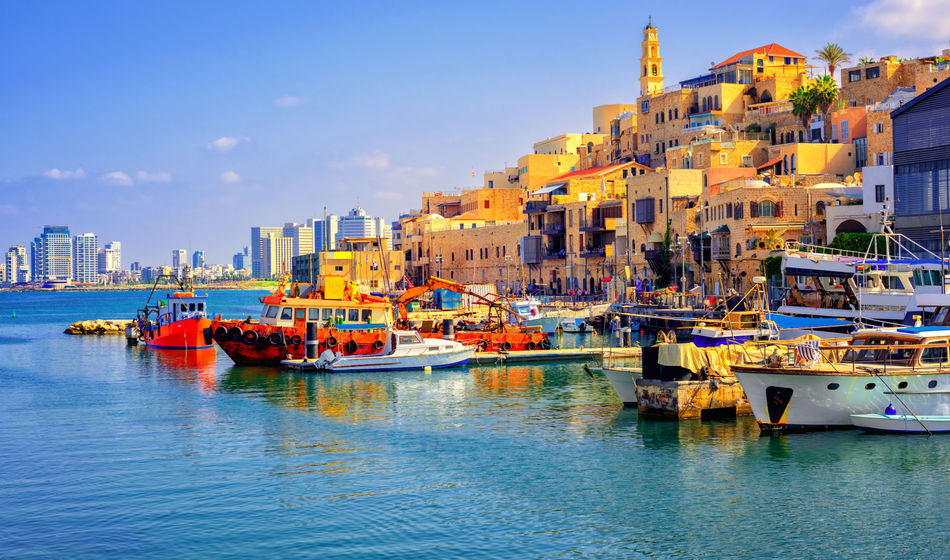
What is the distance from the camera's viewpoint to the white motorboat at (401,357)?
1634 inches

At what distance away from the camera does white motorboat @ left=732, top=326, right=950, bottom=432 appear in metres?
24.7

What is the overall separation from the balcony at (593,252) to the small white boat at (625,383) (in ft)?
174

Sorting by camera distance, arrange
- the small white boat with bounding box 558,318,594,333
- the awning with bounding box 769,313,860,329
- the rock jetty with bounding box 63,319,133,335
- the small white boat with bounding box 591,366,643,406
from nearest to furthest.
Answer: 1. the small white boat with bounding box 591,366,643,406
2. the awning with bounding box 769,313,860,329
3. the small white boat with bounding box 558,318,594,333
4. the rock jetty with bounding box 63,319,133,335

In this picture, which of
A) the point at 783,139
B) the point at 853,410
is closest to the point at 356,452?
the point at 853,410

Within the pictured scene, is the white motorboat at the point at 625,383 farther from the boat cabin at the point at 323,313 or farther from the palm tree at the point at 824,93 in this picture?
the palm tree at the point at 824,93

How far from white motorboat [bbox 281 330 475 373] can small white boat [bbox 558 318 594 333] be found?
2288cm

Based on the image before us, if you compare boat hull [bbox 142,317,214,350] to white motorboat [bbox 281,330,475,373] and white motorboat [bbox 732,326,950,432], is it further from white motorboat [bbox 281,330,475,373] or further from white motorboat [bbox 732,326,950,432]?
white motorboat [bbox 732,326,950,432]

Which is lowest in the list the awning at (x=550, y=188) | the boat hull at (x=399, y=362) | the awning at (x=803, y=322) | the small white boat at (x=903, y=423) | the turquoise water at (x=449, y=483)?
the turquoise water at (x=449, y=483)

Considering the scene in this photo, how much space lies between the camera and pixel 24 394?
3950 centimetres

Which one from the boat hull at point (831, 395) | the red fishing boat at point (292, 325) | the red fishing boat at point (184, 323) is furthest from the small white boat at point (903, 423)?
the red fishing boat at point (184, 323)

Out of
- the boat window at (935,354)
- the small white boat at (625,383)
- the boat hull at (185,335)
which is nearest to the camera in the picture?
the boat window at (935,354)

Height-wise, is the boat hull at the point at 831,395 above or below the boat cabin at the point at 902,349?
below

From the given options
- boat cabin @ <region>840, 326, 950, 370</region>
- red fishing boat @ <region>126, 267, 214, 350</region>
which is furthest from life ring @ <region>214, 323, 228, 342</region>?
boat cabin @ <region>840, 326, 950, 370</region>

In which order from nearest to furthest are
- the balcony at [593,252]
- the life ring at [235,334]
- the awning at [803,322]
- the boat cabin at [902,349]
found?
the boat cabin at [902,349] < the awning at [803,322] < the life ring at [235,334] < the balcony at [593,252]
